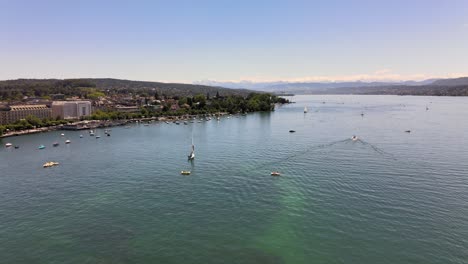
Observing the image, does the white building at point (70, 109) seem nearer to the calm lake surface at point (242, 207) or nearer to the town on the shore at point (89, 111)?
the town on the shore at point (89, 111)

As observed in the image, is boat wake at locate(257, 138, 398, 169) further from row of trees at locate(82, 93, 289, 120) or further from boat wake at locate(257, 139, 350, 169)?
row of trees at locate(82, 93, 289, 120)

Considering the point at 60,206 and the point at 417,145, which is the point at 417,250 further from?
the point at 417,145

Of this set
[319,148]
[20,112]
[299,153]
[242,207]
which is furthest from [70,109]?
[242,207]

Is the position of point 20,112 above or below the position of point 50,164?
above

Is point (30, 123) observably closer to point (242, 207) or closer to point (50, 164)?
point (50, 164)

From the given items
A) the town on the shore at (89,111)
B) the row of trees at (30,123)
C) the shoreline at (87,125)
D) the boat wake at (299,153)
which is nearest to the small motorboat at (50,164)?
the boat wake at (299,153)

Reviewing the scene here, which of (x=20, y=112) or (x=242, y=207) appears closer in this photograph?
(x=242, y=207)
